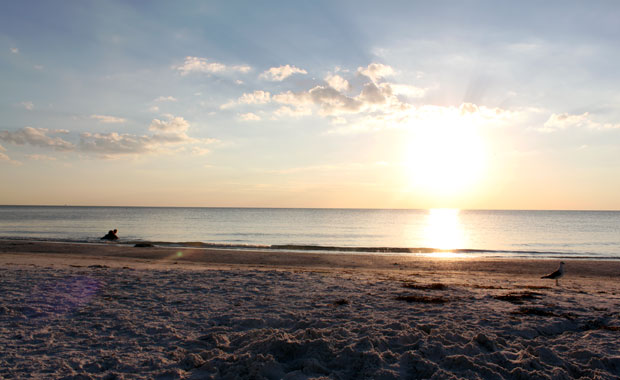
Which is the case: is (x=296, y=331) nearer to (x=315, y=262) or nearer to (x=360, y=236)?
(x=315, y=262)

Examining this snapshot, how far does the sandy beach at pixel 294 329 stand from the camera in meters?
5.53

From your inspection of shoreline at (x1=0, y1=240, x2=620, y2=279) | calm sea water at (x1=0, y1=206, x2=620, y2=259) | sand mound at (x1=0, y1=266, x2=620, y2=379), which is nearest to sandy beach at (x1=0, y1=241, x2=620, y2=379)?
sand mound at (x1=0, y1=266, x2=620, y2=379)

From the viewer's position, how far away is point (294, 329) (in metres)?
7.26

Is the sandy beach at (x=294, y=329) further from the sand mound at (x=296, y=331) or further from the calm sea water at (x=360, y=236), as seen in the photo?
the calm sea water at (x=360, y=236)

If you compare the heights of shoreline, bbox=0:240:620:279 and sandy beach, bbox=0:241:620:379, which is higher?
sandy beach, bbox=0:241:620:379

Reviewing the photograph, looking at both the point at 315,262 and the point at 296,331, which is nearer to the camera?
the point at 296,331

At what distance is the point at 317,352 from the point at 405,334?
165 centimetres

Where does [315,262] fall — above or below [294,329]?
below

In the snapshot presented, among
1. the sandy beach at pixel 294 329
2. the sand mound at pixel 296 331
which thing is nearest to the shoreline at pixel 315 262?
the sandy beach at pixel 294 329

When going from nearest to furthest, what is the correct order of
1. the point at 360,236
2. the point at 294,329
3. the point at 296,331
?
the point at 296,331, the point at 294,329, the point at 360,236

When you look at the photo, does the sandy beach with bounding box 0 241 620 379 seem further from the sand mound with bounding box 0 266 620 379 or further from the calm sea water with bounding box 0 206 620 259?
the calm sea water with bounding box 0 206 620 259

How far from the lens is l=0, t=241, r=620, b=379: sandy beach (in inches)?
218

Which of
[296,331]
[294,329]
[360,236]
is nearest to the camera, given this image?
[296,331]

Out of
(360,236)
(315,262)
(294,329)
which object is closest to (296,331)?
(294,329)
